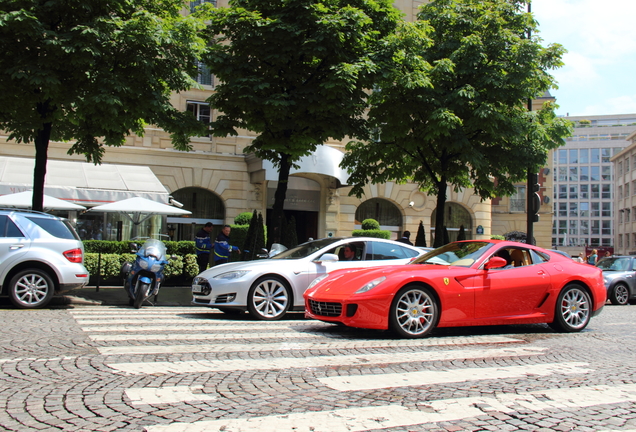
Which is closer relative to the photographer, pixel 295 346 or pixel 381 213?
pixel 295 346

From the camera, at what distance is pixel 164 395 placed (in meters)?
4.52

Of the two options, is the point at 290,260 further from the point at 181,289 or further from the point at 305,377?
the point at 181,289

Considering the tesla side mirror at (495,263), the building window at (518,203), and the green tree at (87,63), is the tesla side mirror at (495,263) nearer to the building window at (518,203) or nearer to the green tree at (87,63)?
the green tree at (87,63)

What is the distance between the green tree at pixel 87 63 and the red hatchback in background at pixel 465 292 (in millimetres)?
7108

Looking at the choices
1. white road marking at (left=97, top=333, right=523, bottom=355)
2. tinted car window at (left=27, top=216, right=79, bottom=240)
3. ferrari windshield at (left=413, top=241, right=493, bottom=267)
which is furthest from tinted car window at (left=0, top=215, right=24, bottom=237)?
ferrari windshield at (left=413, top=241, right=493, bottom=267)

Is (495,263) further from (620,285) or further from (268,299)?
(620,285)

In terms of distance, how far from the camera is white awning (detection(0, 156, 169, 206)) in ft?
64.7

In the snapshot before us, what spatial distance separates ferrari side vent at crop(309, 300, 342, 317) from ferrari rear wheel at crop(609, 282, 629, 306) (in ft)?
40.9

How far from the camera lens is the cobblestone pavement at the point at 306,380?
4.02 meters

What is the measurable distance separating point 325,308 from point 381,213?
23.0 m

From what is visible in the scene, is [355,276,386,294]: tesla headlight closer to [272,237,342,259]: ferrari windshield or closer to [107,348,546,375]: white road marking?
[107,348,546,375]: white road marking

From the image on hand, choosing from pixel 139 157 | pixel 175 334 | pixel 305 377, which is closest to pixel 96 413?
pixel 305 377


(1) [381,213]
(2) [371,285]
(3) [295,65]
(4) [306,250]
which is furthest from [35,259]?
(1) [381,213]

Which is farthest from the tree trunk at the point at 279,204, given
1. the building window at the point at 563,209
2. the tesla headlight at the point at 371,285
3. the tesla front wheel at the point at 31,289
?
the building window at the point at 563,209
